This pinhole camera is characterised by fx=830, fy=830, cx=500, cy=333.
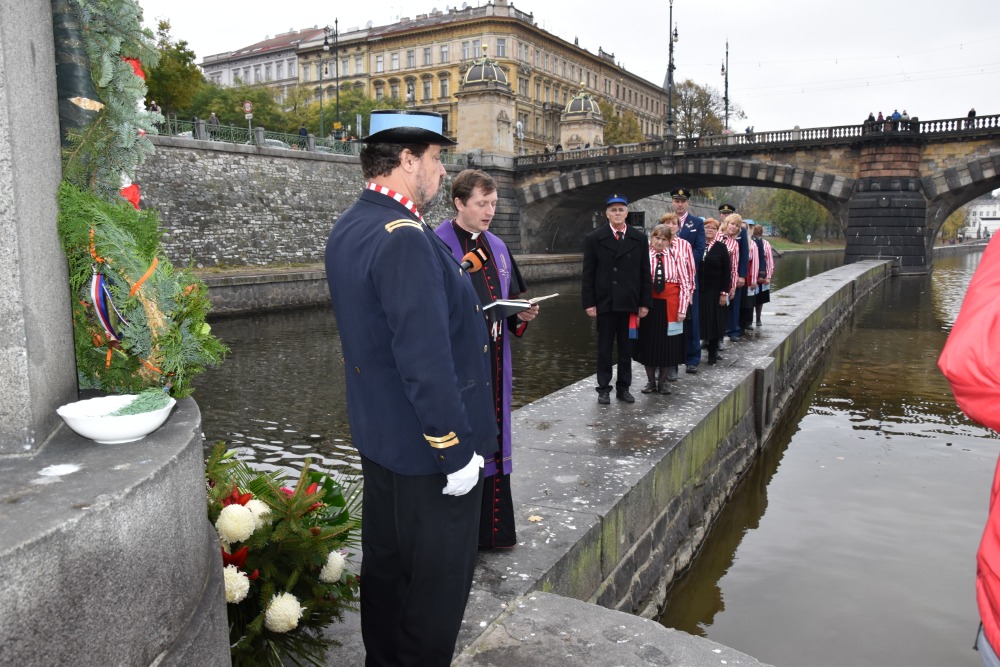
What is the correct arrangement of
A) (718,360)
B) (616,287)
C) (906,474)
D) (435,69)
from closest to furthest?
(616,287)
(906,474)
(718,360)
(435,69)

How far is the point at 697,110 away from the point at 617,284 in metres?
64.5

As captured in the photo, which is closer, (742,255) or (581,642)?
(581,642)

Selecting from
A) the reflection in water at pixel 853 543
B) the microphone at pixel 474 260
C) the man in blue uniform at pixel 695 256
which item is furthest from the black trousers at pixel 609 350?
the microphone at pixel 474 260

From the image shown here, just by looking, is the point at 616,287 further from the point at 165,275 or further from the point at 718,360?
the point at 165,275

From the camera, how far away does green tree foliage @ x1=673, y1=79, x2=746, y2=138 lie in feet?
215

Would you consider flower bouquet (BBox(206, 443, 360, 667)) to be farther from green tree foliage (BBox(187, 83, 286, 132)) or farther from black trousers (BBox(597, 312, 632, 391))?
green tree foliage (BBox(187, 83, 286, 132))

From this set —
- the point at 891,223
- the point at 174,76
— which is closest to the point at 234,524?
the point at 174,76

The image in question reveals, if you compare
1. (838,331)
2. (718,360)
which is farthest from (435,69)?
(718,360)

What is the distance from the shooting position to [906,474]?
7.58 m

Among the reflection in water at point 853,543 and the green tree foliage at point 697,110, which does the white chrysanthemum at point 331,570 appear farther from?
the green tree foliage at point 697,110

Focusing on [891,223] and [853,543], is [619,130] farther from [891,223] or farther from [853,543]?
[853,543]

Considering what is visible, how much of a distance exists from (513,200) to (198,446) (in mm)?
41561

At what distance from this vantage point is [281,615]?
268 centimetres

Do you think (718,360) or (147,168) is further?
(147,168)
